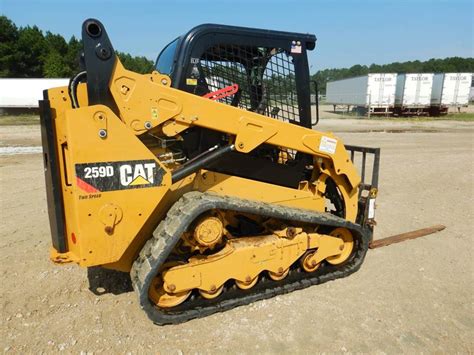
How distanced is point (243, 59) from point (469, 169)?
8935mm

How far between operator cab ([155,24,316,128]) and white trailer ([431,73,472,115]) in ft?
103

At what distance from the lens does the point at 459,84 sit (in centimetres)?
3047

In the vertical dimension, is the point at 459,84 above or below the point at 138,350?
above

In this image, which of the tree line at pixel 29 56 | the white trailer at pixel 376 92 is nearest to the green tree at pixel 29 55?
the tree line at pixel 29 56

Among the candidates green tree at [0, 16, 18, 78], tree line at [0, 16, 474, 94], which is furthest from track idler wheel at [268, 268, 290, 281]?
green tree at [0, 16, 18, 78]

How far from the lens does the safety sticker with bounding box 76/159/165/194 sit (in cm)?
285

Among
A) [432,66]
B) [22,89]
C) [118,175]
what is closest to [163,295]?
[118,175]

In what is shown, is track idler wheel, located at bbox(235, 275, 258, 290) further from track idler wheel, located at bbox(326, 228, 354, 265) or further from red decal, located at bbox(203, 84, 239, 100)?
red decal, located at bbox(203, 84, 239, 100)

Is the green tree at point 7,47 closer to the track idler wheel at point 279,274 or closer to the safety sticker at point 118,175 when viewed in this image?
the safety sticker at point 118,175

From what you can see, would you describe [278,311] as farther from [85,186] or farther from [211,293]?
[85,186]

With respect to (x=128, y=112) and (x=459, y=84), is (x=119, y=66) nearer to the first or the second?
(x=128, y=112)

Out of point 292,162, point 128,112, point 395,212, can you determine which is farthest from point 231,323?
point 395,212

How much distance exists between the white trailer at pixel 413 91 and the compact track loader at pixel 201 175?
29.3 m

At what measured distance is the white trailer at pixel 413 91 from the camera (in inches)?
1170
